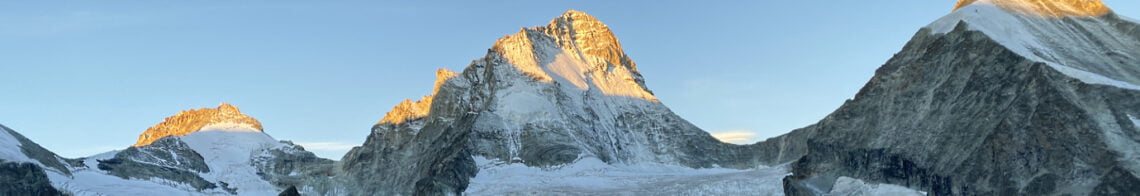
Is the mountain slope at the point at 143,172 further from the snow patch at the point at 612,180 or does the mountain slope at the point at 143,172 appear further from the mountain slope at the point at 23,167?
the snow patch at the point at 612,180

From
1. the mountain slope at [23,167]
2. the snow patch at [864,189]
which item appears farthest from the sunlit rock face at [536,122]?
the snow patch at [864,189]

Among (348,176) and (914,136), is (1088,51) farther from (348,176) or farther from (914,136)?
(348,176)

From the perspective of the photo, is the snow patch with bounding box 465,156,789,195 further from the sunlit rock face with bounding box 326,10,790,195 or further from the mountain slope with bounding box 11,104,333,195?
the mountain slope with bounding box 11,104,333,195

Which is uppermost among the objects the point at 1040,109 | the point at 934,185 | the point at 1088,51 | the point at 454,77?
the point at 454,77

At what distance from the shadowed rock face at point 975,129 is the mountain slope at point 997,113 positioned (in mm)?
89

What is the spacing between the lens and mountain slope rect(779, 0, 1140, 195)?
57031mm

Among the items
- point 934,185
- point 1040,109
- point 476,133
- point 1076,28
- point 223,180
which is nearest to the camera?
point 1040,109

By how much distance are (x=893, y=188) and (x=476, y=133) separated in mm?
70791

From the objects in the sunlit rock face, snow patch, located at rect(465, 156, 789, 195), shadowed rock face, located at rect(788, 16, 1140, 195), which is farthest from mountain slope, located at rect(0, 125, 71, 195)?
shadowed rock face, located at rect(788, 16, 1140, 195)

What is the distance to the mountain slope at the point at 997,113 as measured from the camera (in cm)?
5703

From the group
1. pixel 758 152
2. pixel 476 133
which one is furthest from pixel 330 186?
pixel 758 152

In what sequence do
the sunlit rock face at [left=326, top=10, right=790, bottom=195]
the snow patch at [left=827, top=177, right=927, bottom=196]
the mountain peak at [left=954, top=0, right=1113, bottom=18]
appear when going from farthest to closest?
the sunlit rock face at [left=326, top=10, right=790, bottom=195] → the mountain peak at [left=954, top=0, right=1113, bottom=18] → the snow patch at [left=827, top=177, right=927, bottom=196]

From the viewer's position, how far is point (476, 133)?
5118 inches

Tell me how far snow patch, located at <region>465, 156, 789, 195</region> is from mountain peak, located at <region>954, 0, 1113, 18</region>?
1021 inches
